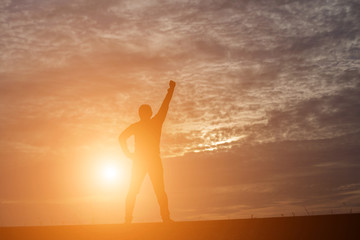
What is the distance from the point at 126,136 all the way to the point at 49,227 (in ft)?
11.6

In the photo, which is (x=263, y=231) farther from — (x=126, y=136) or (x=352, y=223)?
(x=126, y=136)

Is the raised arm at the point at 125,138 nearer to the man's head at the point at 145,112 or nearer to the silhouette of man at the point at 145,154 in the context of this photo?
the silhouette of man at the point at 145,154

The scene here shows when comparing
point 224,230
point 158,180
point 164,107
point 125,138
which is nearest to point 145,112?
point 164,107

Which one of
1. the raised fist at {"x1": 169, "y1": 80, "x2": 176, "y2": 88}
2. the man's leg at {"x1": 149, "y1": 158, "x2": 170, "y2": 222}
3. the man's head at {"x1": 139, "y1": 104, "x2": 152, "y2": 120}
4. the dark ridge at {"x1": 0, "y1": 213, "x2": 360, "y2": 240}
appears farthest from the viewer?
the raised fist at {"x1": 169, "y1": 80, "x2": 176, "y2": 88}

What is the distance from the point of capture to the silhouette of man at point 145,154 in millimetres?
11391

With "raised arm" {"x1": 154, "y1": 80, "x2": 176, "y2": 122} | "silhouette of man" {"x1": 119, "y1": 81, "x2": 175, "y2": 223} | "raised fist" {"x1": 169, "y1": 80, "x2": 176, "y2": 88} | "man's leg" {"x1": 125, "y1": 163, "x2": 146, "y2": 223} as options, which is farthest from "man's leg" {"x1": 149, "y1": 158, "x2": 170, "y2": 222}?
"raised fist" {"x1": 169, "y1": 80, "x2": 176, "y2": 88}

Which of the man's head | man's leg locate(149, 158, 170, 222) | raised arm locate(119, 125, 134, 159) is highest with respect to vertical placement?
the man's head

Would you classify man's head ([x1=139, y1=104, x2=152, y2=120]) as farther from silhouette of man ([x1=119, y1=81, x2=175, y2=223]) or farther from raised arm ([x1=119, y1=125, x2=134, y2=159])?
raised arm ([x1=119, y1=125, x2=134, y2=159])

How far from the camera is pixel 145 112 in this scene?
1147 centimetres

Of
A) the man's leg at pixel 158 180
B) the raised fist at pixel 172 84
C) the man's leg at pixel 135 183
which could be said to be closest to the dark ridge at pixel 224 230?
the man's leg at pixel 158 180

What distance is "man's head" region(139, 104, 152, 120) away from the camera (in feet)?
37.6

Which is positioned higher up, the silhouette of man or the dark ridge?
the silhouette of man

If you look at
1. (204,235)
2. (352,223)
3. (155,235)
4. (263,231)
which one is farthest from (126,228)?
(352,223)

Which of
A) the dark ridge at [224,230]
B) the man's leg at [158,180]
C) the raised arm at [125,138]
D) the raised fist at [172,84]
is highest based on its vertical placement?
the raised fist at [172,84]
